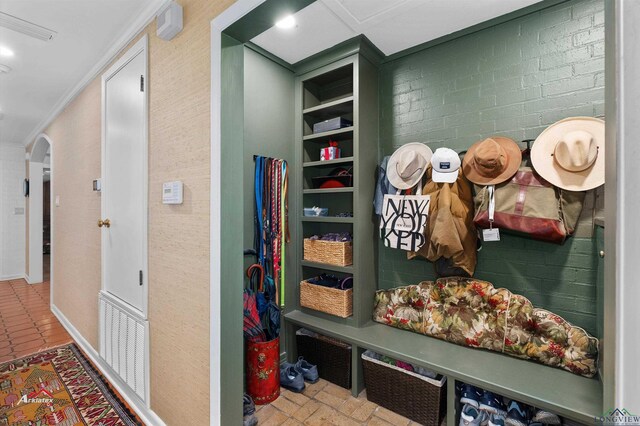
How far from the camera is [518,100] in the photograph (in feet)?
6.60

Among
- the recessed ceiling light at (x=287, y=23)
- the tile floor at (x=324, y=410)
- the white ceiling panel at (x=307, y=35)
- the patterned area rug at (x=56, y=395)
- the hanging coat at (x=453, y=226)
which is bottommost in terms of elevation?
the tile floor at (x=324, y=410)

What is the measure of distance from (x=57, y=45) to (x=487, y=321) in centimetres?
385

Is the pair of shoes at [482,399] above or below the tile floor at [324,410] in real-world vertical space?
above

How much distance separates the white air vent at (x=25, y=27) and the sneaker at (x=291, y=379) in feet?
10.3

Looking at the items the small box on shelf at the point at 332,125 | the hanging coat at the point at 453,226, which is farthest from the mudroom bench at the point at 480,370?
the small box on shelf at the point at 332,125

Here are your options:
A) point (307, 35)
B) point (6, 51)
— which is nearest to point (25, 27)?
point (6, 51)

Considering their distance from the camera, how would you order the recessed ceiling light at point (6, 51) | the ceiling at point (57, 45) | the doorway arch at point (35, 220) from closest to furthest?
the ceiling at point (57, 45), the recessed ceiling light at point (6, 51), the doorway arch at point (35, 220)

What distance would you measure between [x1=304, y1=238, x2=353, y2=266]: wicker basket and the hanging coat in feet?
2.17

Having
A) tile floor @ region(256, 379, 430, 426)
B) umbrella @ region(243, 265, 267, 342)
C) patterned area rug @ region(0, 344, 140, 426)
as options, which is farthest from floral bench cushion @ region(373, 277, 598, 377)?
patterned area rug @ region(0, 344, 140, 426)

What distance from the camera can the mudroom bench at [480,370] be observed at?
1.50 m

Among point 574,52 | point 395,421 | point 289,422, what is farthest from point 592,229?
point 289,422

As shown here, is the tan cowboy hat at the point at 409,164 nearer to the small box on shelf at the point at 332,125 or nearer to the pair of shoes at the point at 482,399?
the small box on shelf at the point at 332,125

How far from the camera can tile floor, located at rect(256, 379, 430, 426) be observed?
77.4 inches

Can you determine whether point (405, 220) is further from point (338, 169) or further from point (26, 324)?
point (26, 324)
